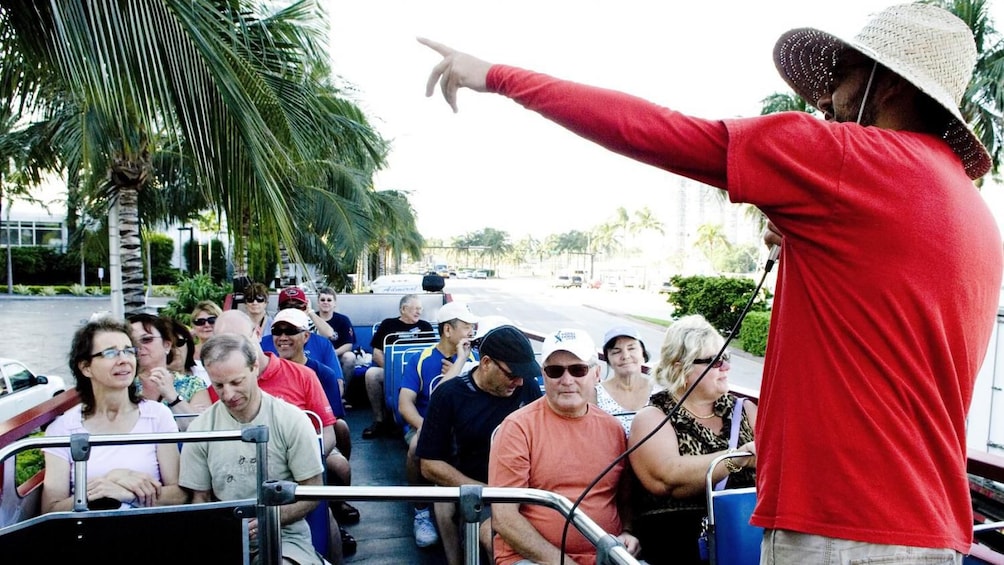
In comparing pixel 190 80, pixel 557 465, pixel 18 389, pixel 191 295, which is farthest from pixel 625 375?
pixel 191 295

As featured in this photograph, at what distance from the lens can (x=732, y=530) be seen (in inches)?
97.2

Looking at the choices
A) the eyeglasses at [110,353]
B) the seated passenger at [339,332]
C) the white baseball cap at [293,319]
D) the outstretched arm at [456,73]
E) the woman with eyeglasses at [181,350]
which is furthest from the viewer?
the seated passenger at [339,332]

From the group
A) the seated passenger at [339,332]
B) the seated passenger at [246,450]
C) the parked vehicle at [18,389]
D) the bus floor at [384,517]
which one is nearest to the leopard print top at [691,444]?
the bus floor at [384,517]

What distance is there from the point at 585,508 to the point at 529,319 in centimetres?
2231

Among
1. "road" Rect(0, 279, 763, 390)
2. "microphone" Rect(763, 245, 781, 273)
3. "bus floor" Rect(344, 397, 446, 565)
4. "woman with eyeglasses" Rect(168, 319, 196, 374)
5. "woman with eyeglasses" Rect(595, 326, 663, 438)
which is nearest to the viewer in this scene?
"microphone" Rect(763, 245, 781, 273)

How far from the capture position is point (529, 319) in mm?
25016

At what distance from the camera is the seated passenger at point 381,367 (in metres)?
6.55

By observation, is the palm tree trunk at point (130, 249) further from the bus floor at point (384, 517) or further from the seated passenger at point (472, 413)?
the seated passenger at point (472, 413)

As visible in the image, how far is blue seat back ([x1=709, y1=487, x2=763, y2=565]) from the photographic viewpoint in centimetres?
244

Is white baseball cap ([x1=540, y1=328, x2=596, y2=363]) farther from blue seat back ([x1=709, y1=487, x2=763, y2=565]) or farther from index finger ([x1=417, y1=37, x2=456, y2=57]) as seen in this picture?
index finger ([x1=417, y1=37, x2=456, y2=57])

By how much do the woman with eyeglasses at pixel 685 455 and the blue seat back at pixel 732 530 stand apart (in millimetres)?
143

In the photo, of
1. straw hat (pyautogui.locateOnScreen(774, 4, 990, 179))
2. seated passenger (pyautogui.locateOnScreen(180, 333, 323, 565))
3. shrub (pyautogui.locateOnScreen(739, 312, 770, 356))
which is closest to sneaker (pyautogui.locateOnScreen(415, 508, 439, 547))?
seated passenger (pyautogui.locateOnScreen(180, 333, 323, 565))

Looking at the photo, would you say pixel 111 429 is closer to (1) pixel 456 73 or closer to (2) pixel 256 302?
(1) pixel 456 73

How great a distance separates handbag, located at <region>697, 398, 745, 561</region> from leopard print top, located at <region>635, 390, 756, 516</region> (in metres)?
0.02
